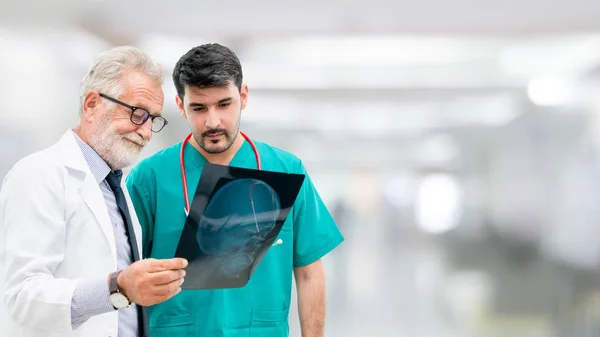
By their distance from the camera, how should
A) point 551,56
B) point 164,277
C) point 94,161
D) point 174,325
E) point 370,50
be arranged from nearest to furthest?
1. point 164,277
2. point 94,161
3. point 174,325
4. point 370,50
5. point 551,56

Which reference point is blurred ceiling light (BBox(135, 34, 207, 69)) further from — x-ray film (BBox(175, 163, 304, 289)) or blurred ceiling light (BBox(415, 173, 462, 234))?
x-ray film (BBox(175, 163, 304, 289))

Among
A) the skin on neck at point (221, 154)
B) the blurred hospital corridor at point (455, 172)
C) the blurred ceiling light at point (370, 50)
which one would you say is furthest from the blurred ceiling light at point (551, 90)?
the skin on neck at point (221, 154)

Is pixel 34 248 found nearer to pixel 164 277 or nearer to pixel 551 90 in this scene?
pixel 164 277

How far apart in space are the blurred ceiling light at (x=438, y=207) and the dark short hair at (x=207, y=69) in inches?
89.6

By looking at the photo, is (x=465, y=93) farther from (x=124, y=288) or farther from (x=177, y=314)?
(x=124, y=288)

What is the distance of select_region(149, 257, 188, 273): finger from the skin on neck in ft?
1.80

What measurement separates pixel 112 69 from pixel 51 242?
0.39 metres

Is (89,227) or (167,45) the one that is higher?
(167,45)

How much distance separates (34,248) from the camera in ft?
3.50

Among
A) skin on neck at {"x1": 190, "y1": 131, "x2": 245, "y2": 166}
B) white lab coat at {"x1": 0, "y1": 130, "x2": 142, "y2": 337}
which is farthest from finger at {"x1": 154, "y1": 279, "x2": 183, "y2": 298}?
skin on neck at {"x1": 190, "y1": 131, "x2": 245, "y2": 166}

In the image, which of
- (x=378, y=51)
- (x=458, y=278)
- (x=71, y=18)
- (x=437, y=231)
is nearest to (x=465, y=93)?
(x=378, y=51)

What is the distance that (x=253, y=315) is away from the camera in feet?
5.07

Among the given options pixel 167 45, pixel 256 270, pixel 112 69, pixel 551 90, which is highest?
pixel 167 45

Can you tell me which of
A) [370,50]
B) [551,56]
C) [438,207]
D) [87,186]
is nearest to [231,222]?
[87,186]
